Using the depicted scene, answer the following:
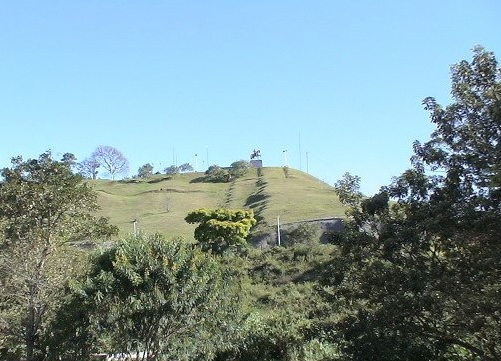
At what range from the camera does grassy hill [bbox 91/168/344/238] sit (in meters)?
60.2

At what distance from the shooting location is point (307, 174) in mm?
96875

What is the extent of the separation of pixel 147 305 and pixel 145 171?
324 feet

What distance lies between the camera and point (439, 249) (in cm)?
898

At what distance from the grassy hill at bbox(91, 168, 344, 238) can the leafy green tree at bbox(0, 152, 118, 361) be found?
128ft

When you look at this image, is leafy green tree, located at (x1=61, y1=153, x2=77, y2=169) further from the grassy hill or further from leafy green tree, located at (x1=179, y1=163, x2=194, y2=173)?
leafy green tree, located at (x1=179, y1=163, x2=194, y2=173)

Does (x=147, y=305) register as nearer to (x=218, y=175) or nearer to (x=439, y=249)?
(x=439, y=249)

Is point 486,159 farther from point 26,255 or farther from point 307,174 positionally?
point 307,174

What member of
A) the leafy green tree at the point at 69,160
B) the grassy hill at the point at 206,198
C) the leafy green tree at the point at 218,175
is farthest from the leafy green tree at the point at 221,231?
the leafy green tree at the point at 218,175

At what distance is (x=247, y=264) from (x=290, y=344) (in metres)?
21.6

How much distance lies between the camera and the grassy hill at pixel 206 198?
60156 millimetres

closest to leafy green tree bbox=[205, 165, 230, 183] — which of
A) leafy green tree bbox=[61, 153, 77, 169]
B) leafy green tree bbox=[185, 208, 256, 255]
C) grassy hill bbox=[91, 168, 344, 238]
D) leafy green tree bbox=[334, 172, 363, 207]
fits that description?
grassy hill bbox=[91, 168, 344, 238]

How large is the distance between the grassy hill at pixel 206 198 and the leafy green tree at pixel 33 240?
A: 128 ft

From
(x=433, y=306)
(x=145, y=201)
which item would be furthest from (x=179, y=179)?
(x=433, y=306)

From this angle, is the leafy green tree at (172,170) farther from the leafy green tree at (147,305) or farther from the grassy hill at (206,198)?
the leafy green tree at (147,305)
